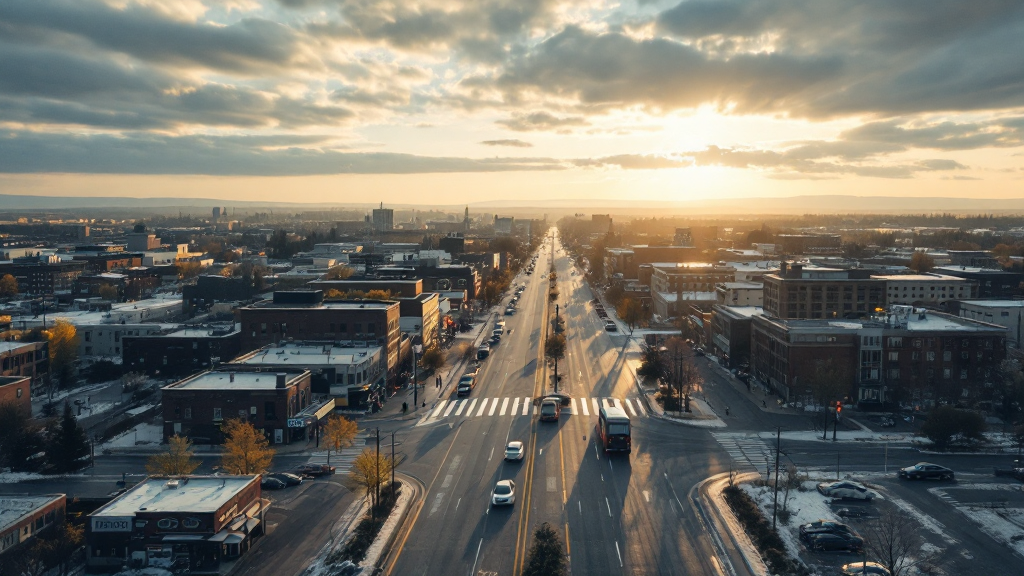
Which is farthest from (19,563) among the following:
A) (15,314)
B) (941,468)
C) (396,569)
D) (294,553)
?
(15,314)

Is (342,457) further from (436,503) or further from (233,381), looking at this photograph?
(233,381)

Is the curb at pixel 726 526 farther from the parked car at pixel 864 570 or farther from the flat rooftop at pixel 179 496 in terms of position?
the flat rooftop at pixel 179 496

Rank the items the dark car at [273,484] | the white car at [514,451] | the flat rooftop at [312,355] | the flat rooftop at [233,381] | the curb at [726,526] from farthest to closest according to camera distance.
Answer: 1. the flat rooftop at [312,355]
2. the flat rooftop at [233,381]
3. the white car at [514,451]
4. the dark car at [273,484]
5. the curb at [726,526]

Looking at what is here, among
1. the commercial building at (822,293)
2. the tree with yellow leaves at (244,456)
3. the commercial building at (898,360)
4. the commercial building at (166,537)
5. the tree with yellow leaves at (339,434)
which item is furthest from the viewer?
the commercial building at (822,293)

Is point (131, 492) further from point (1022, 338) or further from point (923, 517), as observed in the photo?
point (1022, 338)

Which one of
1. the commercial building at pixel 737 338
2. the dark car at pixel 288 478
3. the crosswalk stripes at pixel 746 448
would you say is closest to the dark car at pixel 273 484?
the dark car at pixel 288 478

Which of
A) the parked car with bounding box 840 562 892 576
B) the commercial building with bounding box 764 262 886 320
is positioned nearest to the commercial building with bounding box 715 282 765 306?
the commercial building with bounding box 764 262 886 320
